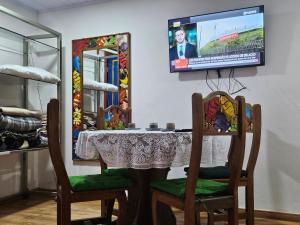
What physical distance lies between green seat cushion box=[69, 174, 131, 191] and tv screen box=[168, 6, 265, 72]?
167cm

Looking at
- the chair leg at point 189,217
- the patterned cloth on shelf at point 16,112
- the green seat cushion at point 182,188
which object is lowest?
the chair leg at point 189,217

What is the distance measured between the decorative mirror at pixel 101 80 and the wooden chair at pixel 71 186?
153 cm

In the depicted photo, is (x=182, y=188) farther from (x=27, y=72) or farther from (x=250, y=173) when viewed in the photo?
(x=27, y=72)

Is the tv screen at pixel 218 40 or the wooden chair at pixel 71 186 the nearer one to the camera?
the wooden chair at pixel 71 186

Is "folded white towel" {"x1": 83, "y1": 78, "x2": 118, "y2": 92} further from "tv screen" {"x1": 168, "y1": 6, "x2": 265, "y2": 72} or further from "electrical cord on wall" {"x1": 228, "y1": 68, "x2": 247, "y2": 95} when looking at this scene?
"electrical cord on wall" {"x1": 228, "y1": 68, "x2": 247, "y2": 95}

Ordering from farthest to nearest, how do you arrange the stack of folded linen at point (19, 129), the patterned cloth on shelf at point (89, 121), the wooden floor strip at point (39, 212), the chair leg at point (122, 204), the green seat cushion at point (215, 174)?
the patterned cloth on shelf at point (89, 121), the stack of folded linen at point (19, 129), the wooden floor strip at point (39, 212), the green seat cushion at point (215, 174), the chair leg at point (122, 204)

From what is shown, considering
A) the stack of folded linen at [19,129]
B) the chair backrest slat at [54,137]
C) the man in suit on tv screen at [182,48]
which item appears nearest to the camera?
the chair backrest slat at [54,137]

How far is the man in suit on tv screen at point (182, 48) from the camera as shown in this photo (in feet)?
10.8

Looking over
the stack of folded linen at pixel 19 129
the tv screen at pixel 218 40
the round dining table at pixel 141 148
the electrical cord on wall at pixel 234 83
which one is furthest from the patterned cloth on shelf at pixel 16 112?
the electrical cord on wall at pixel 234 83

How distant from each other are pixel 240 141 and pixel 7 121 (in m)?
2.30

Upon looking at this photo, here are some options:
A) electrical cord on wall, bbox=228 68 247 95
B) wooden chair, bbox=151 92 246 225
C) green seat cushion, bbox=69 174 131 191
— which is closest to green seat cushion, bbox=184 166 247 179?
wooden chair, bbox=151 92 246 225

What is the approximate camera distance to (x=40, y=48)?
4.10 meters

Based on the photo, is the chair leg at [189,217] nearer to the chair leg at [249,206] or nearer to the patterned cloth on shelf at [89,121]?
the chair leg at [249,206]

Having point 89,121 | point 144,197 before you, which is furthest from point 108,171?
point 89,121
